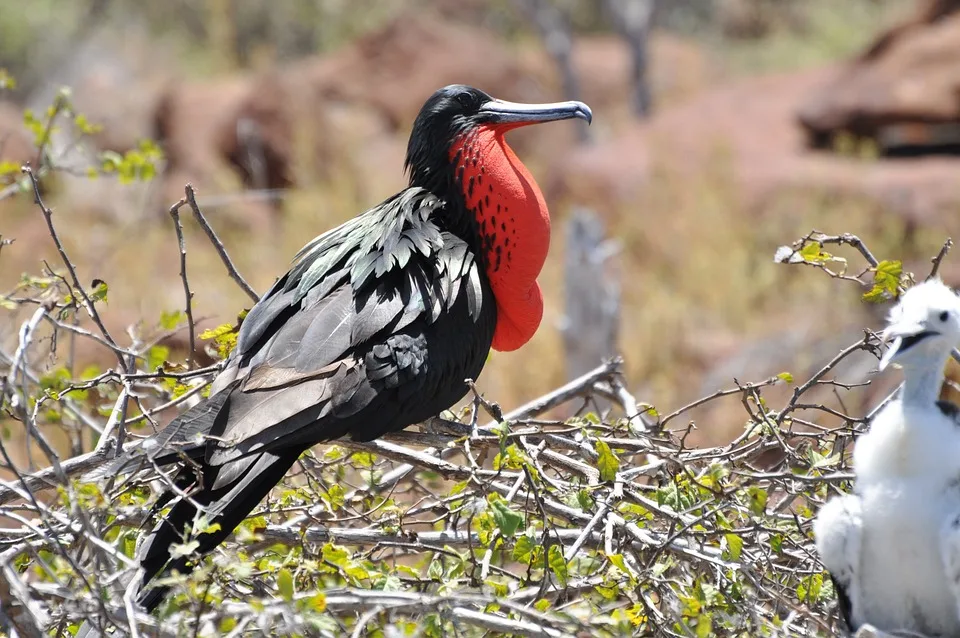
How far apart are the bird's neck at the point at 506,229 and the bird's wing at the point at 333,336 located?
80mm

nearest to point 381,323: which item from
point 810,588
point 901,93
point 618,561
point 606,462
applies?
point 606,462

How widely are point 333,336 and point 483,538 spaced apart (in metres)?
0.48

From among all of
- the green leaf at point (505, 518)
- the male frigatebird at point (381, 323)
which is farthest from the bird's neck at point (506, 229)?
the green leaf at point (505, 518)

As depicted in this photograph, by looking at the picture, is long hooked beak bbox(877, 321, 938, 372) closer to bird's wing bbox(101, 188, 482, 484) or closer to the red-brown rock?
bird's wing bbox(101, 188, 482, 484)

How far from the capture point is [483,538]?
2084mm

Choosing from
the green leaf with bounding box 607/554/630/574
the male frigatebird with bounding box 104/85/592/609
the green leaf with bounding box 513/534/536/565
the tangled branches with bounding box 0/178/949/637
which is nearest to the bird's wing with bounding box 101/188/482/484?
the male frigatebird with bounding box 104/85/592/609

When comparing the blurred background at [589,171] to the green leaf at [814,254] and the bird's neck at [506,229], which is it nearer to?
the bird's neck at [506,229]

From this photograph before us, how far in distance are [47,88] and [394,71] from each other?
312 centimetres

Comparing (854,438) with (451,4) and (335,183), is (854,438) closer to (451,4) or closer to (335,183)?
(335,183)

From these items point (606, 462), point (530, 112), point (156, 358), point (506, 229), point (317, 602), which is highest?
point (530, 112)

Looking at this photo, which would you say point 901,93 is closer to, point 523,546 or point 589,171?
point 589,171

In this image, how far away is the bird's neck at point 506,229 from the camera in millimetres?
2602

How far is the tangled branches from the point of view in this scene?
172cm

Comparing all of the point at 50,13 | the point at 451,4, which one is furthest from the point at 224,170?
the point at 451,4
